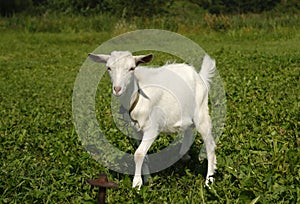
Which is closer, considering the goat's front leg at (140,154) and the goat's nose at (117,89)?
the goat's nose at (117,89)

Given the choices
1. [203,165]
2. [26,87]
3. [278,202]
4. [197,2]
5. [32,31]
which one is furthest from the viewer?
[197,2]

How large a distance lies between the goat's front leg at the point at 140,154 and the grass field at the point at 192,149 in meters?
0.12

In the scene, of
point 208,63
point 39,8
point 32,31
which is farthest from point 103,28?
point 208,63

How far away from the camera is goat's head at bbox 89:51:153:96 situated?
4.58 meters

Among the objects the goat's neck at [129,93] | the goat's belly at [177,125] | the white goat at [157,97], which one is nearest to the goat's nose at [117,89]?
the white goat at [157,97]

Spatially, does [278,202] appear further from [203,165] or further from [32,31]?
[32,31]

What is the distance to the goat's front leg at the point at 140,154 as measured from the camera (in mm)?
4960

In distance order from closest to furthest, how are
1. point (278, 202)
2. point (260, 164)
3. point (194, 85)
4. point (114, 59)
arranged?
point (278, 202)
point (114, 59)
point (260, 164)
point (194, 85)

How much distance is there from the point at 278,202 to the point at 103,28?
22.4 metres

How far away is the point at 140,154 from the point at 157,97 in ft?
Answer: 2.00

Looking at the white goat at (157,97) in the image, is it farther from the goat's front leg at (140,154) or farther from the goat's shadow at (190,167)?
the goat's shadow at (190,167)

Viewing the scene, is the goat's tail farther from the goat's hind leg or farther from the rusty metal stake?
the rusty metal stake

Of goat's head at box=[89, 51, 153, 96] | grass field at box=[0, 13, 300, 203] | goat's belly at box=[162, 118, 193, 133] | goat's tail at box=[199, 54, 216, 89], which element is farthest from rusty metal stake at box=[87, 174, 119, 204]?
goat's tail at box=[199, 54, 216, 89]

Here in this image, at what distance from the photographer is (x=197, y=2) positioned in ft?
126
